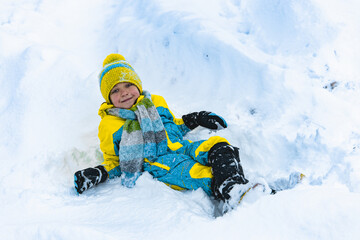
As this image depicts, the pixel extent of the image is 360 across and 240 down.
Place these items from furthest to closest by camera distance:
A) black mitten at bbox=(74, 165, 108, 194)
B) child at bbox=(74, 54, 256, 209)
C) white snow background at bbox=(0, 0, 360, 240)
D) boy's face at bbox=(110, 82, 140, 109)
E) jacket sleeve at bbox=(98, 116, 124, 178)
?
boy's face at bbox=(110, 82, 140, 109)
jacket sleeve at bbox=(98, 116, 124, 178)
black mitten at bbox=(74, 165, 108, 194)
child at bbox=(74, 54, 256, 209)
white snow background at bbox=(0, 0, 360, 240)

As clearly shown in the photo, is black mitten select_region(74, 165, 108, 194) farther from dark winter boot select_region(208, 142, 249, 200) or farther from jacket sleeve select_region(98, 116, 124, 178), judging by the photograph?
dark winter boot select_region(208, 142, 249, 200)

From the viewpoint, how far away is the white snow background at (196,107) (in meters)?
0.92

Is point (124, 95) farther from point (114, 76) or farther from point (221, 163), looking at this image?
point (221, 163)

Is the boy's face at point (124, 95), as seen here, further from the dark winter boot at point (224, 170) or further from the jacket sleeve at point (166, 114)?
the dark winter boot at point (224, 170)

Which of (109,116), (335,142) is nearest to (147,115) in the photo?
(109,116)

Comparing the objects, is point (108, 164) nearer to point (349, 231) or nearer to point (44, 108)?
point (44, 108)

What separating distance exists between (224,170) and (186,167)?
Result: 0.93ft

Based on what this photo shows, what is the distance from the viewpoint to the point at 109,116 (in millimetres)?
1933

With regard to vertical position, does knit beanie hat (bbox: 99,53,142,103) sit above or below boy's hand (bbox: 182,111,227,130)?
above

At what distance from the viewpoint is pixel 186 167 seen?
156cm

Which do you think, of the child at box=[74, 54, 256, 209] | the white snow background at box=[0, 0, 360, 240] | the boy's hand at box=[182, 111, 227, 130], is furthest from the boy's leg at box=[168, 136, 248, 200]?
the boy's hand at box=[182, 111, 227, 130]

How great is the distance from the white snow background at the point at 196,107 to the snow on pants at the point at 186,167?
0.08 meters

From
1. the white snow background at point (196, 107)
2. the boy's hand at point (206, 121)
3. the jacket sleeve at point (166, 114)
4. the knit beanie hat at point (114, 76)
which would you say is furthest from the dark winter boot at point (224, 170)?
the knit beanie hat at point (114, 76)

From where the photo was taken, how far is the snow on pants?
1.49m
